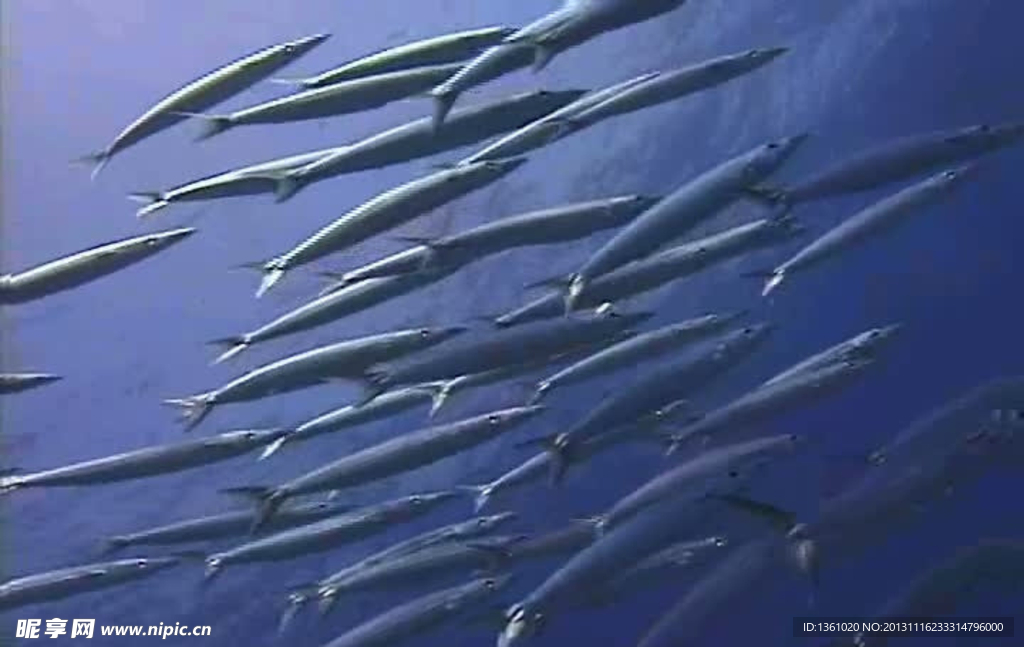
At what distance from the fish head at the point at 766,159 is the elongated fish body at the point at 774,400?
61 cm

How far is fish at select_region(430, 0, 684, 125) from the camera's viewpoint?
2.73m

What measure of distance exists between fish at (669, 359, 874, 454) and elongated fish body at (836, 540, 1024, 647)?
85cm

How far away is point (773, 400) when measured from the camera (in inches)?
130

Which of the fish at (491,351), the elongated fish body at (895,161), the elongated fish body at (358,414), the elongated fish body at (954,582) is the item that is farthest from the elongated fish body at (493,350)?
the elongated fish body at (954,582)

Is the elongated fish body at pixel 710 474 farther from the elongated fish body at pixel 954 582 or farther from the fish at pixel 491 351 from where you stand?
the elongated fish body at pixel 954 582

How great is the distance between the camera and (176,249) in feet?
A: 14.4

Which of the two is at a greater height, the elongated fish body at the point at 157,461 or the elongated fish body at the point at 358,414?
the elongated fish body at the point at 358,414

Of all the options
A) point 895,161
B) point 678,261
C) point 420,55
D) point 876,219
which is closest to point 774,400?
point 678,261

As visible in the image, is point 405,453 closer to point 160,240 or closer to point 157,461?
point 157,461

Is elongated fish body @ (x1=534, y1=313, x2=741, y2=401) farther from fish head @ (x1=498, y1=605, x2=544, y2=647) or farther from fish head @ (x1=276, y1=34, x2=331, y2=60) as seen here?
fish head @ (x1=276, y1=34, x2=331, y2=60)

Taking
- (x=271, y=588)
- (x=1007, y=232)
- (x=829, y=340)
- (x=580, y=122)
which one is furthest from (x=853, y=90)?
(x=271, y=588)

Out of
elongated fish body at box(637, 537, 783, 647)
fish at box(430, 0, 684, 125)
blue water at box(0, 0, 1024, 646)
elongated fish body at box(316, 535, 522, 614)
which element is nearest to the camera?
fish at box(430, 0, 684, 125)

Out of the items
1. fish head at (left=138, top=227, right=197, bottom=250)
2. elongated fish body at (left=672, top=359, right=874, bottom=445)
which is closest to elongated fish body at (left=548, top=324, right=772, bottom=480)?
elongated fish body at (left=672, top=359, right=874, bottom=445)

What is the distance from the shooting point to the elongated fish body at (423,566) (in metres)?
3.39
